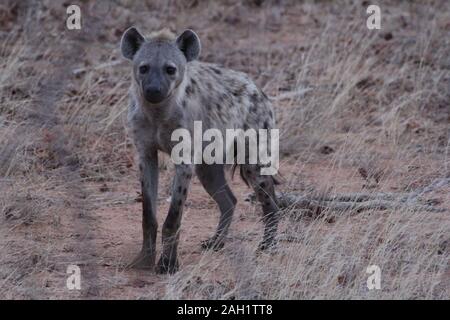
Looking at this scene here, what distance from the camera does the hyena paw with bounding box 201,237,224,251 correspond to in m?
6.65

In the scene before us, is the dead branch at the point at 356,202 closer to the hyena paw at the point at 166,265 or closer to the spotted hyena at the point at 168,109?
the spotted hyena at the point at 168,109

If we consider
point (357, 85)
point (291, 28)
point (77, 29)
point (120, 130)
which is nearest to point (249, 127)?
point (120, 130)

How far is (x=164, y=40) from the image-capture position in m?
6.46

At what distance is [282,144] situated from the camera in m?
8.91

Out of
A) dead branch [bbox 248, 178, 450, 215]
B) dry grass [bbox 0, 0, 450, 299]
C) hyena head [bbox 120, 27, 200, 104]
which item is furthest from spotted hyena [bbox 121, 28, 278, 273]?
dead branch [bbox 248, 178, 450, 215]

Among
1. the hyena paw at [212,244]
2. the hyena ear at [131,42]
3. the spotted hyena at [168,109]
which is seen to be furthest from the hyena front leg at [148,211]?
the hyena ear at [131,42]

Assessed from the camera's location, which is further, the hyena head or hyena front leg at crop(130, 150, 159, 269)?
hyena front leg at crop(130, 150, 159, 269)

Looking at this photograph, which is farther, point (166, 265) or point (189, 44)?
point (189, 44)

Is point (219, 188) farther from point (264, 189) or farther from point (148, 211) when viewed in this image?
point (148, 211)

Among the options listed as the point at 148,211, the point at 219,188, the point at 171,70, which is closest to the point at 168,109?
the point at 171,70

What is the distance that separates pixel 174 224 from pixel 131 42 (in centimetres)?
121

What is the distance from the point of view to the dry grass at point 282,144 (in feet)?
19.5

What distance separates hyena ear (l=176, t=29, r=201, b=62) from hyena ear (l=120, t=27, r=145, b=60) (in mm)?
247

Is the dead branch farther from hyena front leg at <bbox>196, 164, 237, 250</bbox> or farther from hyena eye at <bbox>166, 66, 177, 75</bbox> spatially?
hyena eye at <bbox>166, 66, 177, 75</bbox>
